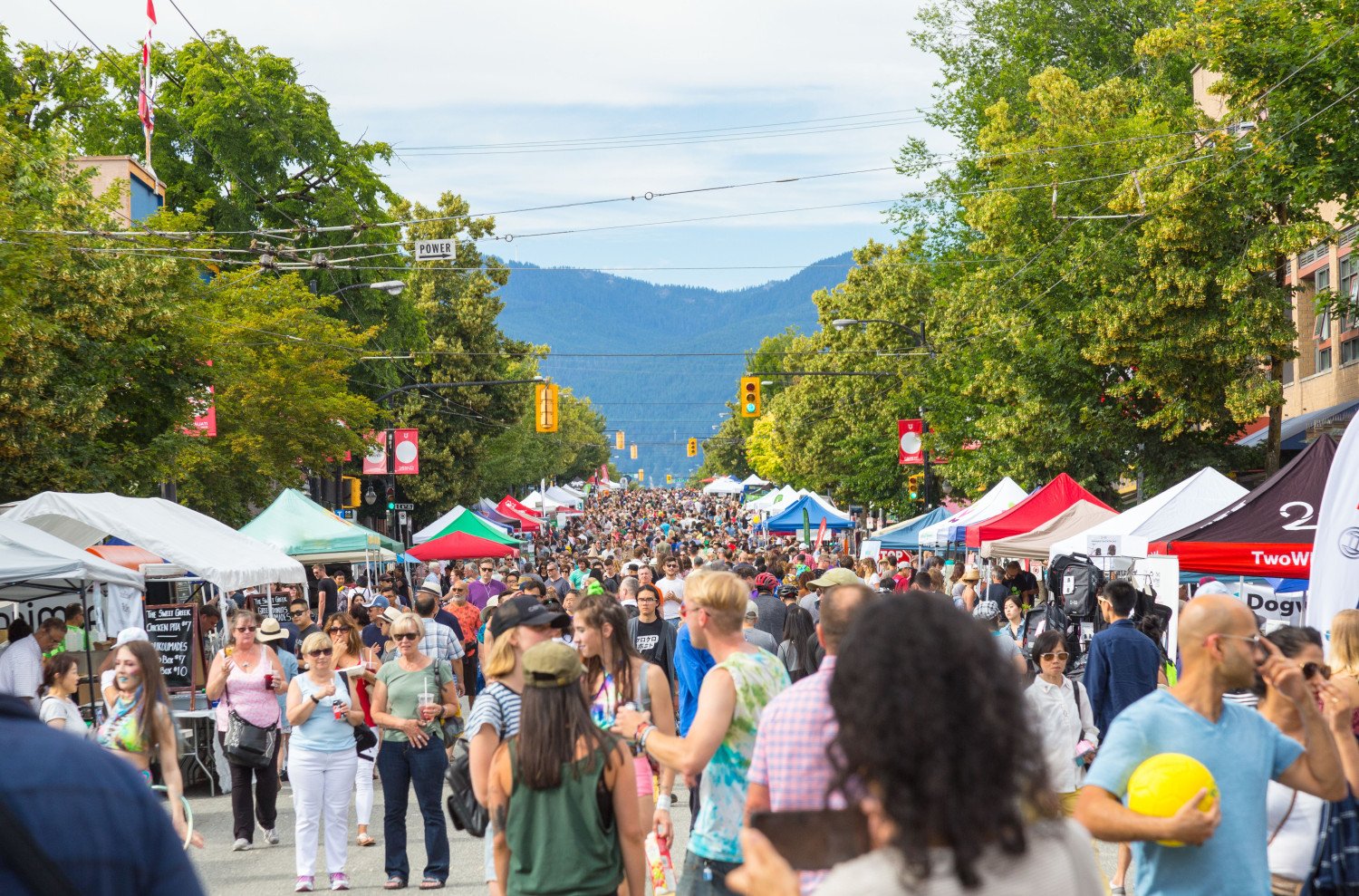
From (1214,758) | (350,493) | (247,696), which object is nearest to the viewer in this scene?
(1214,758)

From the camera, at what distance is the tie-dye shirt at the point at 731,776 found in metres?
5.07

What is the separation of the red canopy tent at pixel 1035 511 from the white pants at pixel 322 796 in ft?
43.0

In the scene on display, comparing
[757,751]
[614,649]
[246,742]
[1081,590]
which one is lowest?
[246,742]

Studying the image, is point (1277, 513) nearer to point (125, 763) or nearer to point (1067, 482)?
point (1067, 482)

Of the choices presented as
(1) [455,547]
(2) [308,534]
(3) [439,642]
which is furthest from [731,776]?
(1) [455,547]

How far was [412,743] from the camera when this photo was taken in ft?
29.8

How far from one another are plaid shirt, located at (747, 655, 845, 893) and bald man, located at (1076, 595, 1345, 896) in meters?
0.65

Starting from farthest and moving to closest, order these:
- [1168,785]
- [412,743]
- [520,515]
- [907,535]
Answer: [520,515]
[907,535]
[412,743]
[1168,785]

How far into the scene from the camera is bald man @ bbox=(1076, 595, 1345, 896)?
3.70 meters

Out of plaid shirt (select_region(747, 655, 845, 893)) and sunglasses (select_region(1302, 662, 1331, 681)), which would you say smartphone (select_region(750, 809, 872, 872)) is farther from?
sunglasses (select_region(1302, 662, 1331, 681))

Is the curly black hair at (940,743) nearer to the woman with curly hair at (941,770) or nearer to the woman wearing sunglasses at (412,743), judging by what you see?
the woman with curly hair at (941,770)

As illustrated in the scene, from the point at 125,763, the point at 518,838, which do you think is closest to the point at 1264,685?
the point at 518,838

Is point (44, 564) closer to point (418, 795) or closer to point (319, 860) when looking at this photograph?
point (319, 860)

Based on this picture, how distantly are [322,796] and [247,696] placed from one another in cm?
152
